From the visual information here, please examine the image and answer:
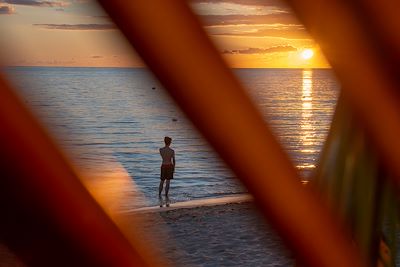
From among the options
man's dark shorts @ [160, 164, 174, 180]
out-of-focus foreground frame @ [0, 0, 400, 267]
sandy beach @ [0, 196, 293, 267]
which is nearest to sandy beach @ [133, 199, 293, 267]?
sandy beach @ [0, 196, 293, 267]

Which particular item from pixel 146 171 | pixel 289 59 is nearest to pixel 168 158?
pixel 146 171

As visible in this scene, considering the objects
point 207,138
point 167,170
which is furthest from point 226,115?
point 167,170

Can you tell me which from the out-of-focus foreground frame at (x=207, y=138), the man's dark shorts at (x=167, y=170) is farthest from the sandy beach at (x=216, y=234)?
the out-of-focus foreground frame at (x=207, y=138)

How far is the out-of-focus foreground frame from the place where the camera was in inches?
18.1

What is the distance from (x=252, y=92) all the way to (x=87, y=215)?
0.63 ft

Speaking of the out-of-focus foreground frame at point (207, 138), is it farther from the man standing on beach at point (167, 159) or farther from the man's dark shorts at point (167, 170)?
the man's dark shorts at point (167, 170)

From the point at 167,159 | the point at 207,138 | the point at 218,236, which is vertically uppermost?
the point at 167,159

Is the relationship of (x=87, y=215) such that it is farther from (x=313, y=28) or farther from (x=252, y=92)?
(x=313, y=28)

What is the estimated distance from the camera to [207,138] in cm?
57

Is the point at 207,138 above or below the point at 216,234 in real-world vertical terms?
above

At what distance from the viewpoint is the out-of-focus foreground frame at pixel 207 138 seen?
0.46 metres

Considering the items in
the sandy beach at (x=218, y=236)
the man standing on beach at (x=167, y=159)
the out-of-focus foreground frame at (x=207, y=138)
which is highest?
the man standing on beach at (x=167, y=159)

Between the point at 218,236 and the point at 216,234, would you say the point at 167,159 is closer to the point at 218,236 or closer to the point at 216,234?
the point at 216,234

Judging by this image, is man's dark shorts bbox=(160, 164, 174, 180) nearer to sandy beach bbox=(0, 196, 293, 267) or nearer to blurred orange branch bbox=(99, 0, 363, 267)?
sandy beach bbox=(0, 196, 293, 267)
